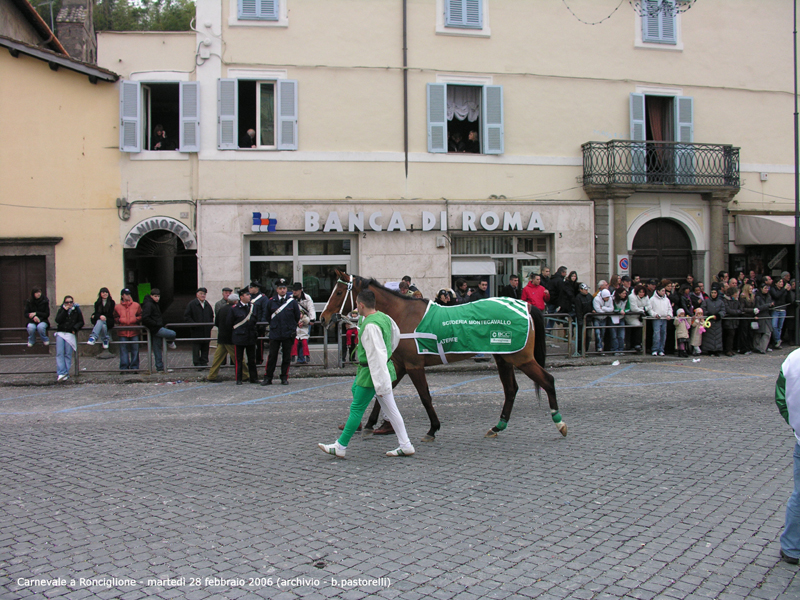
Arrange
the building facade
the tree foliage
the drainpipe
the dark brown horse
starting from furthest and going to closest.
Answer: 1. the tree foliage
2. the drainpipe
3. the building facade
4. the dark brown horse

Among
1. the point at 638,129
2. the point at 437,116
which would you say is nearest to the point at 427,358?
the point at 437,116

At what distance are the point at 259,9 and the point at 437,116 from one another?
5.36m

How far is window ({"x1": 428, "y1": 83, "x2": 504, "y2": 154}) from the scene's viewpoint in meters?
17.9

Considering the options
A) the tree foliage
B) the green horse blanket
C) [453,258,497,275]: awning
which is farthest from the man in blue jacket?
the tree foliage

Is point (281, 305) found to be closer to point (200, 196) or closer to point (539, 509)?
point (200, 196)

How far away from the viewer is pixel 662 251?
1942cm

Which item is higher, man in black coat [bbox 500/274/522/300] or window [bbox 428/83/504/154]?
window [bbox 428/83/504/154]

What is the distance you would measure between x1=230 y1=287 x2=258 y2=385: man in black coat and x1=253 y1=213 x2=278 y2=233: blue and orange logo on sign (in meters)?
4.54

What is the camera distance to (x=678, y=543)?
452cm

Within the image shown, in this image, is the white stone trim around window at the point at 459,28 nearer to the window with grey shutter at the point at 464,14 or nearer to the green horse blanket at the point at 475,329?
the window with grey shutter at the point at 464,14

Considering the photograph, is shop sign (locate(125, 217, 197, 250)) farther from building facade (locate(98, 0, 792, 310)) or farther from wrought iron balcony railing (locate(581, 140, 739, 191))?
wrought iron balcony railing (locate(581, 140, 739, 191))

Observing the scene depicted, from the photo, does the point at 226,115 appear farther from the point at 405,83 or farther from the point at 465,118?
the point at 465,118

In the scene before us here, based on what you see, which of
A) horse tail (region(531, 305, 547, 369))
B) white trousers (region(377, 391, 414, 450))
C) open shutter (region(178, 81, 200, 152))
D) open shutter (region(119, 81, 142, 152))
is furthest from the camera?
open shutter (region(178, 81, 200, 152))

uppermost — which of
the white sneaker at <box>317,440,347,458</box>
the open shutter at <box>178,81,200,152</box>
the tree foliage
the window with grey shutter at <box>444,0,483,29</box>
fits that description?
the tree foliage
